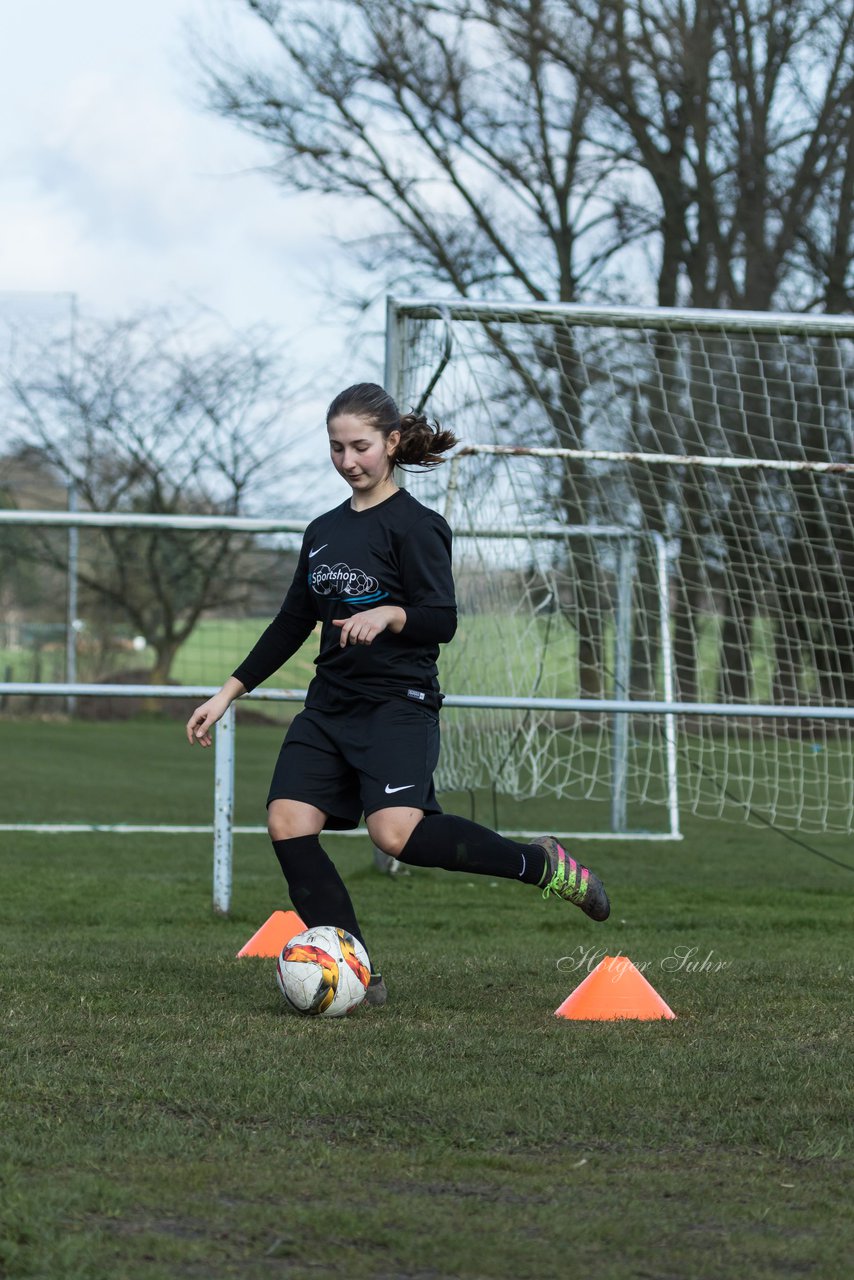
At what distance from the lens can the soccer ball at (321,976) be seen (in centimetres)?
406

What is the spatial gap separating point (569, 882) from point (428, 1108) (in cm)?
149

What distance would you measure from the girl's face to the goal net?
222 cm

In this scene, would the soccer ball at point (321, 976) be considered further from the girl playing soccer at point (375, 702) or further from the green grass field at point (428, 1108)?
the girl playing soccer at point (375, 702)

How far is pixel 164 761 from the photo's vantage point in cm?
1717

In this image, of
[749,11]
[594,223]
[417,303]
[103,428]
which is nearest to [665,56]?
[749,11]

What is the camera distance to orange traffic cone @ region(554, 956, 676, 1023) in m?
4.14

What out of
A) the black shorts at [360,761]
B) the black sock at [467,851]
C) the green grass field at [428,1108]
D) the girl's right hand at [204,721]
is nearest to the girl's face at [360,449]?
the black shorts at [360,761]

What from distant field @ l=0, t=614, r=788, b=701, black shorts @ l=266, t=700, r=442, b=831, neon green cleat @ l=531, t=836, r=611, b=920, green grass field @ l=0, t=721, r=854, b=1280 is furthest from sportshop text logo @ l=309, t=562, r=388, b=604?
green grass field @ l=0, t=721, r=854, b=1280

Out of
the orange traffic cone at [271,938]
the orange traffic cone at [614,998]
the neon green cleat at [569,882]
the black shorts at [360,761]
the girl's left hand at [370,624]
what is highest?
the girl's left hand at [370,624]

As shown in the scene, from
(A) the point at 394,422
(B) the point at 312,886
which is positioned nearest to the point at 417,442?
(A) the point at 394,422

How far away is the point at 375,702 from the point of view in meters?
4.32

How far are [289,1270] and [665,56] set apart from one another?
20908mm

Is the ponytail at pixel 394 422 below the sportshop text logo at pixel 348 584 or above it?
above

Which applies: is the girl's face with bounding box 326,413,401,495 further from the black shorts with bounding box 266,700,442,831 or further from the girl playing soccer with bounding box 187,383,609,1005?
the black shorts with bounding box 266,700,442,831
